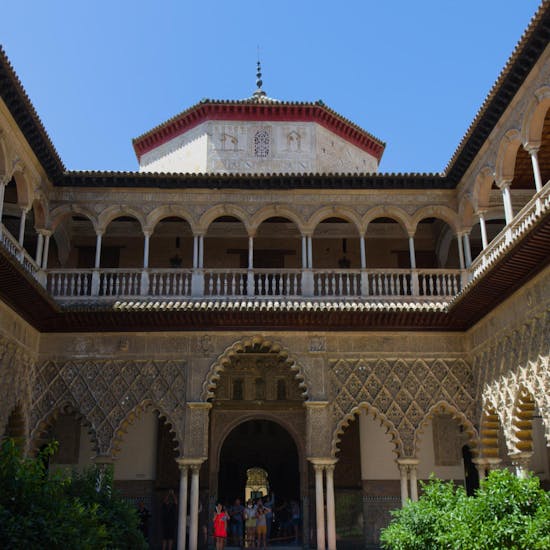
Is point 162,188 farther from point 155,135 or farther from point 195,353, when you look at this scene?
point 155,135

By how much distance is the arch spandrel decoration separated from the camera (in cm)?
1136

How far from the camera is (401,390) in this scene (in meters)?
11.5

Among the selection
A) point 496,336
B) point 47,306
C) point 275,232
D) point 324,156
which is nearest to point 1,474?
point 47,306

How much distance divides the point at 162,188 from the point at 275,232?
2656mm

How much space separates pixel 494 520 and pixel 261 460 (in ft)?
32.0

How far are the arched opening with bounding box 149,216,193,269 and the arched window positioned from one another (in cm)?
303

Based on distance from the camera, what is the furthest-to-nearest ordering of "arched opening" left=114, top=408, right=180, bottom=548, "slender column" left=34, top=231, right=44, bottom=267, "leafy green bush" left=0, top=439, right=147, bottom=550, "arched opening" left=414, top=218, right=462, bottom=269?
"arched opening" left=414, top=218, right=462, bottom=269
"arched opening" left=114, top=408, right=180, bottom=548
"slender column" left=34, top=231, right=44, bottom=267
"leafy green bush" left=0, top=439, right=147, bottom=550

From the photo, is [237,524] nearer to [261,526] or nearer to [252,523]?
[252,523]

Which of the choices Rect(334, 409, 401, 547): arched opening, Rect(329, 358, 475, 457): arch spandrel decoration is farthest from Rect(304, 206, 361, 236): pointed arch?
Rect(334, 409, 401, 547): arched opening

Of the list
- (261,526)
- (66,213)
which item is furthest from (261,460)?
(66,213)

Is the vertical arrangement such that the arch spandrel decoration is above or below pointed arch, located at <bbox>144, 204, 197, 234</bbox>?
below

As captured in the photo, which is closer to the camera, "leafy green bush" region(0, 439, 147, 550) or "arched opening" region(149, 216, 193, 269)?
"leafy green bush" region(0, 439, 147, 550)

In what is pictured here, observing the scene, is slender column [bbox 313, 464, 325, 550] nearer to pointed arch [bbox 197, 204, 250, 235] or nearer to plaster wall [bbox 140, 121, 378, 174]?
pointed arch [bbox 197, 204, 250, 235]

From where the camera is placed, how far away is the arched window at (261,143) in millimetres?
15891
